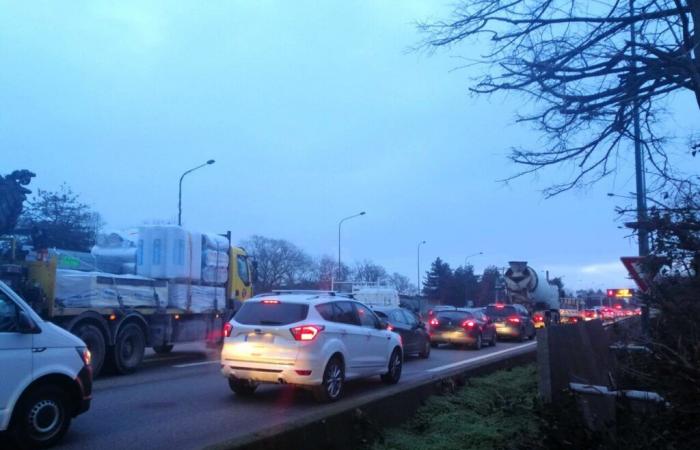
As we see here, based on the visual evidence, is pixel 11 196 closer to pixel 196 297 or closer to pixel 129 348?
pixel 129 348

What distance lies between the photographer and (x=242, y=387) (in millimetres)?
11266

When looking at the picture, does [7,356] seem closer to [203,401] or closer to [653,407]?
[203,401]

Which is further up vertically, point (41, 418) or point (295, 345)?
point (295, 345)

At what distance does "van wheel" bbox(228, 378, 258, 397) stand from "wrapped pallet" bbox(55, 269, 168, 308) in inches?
145

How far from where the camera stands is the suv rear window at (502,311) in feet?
93.2

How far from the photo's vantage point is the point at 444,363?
17766 millimetres

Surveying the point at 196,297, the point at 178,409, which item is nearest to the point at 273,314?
the point at 178,409

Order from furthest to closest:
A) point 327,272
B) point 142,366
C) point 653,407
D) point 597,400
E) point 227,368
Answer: point 327,272
point 142,366
point 227,368
point 597,400
point 653,407

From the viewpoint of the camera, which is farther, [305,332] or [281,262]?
[281,262]

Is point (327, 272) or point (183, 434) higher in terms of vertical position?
point (327, 272)

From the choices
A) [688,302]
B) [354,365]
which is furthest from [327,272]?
[688,302]

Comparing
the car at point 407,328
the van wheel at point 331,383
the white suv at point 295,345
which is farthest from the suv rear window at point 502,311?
the van wheel at point 331,383

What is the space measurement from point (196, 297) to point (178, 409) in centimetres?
701

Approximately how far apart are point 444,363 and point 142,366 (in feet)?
24.8
